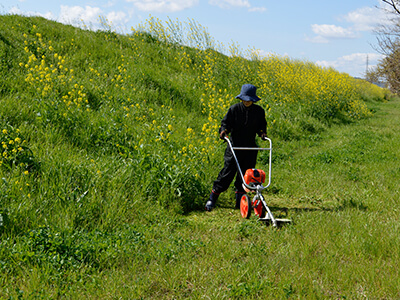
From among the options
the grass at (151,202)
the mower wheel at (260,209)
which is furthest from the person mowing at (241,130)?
the mower wheel at (260,209)

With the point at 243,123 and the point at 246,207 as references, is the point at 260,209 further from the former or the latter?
the point at 243,123

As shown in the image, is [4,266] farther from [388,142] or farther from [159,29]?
[159,29]

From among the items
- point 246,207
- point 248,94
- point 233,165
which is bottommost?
point 246,207

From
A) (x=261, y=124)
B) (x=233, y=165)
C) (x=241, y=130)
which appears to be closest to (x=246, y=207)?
(x=233, y=165)

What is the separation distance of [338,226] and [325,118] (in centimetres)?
1114

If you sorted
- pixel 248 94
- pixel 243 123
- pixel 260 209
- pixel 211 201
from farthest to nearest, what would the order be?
pixel 211 201
pixel 243 123
pixel 248 94
pixel 260 209

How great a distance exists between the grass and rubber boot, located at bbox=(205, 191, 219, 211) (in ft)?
0.43

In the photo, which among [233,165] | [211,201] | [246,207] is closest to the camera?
[246,207]

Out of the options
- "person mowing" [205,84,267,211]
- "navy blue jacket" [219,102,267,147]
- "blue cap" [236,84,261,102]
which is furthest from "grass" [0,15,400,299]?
"blue cap" [236,84,261,102]

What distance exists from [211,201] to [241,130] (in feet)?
4.20

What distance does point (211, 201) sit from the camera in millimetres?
5891

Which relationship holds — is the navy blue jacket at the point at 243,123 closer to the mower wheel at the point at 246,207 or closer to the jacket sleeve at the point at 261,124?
the jacket sleeve at the point at 261,124

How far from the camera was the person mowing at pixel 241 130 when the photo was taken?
5523mm

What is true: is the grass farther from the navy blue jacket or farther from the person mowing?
the navy blue jacket
